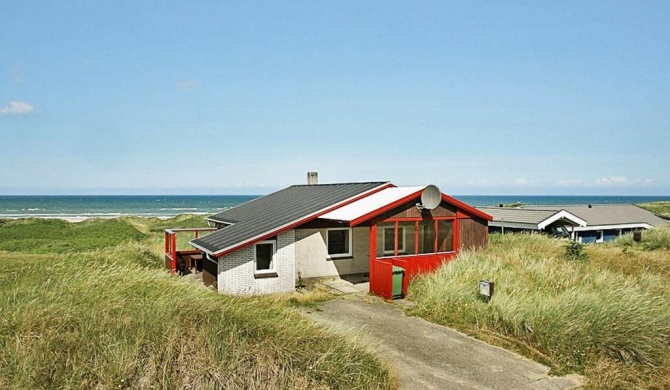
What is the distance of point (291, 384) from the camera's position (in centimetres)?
695

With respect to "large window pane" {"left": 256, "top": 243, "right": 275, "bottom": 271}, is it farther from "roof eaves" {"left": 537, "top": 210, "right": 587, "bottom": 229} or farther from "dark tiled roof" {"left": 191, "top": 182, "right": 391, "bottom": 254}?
"roof eaves" {"left": 537, "top": 210, "right": 587, "bottom": 229}

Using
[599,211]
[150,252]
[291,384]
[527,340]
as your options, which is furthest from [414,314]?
[599,211]

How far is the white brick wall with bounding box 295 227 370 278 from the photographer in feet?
54.6

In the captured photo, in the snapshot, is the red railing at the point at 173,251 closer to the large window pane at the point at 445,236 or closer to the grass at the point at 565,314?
the grass at the point at 565,314

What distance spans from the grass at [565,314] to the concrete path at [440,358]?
0.46 meters

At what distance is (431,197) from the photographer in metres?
16.4

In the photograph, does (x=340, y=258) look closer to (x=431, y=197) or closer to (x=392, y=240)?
(x=392, y=240)

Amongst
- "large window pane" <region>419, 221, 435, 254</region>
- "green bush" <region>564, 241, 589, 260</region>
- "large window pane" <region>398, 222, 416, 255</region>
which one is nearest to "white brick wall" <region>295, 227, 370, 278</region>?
"large window pane" <region>398, 222, 416, 255</region>

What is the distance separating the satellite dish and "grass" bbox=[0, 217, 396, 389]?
28.4 feet

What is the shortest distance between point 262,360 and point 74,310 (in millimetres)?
3027

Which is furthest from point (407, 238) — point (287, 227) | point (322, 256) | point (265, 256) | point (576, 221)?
point (576, 221)

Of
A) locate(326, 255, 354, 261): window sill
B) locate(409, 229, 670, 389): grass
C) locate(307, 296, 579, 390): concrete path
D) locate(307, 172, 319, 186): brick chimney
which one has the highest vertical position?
locate(307, 172, 319, 186): brick chimney

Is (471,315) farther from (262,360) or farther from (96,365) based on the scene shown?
(96,365)

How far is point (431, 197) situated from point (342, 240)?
3.63 m
